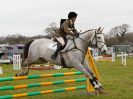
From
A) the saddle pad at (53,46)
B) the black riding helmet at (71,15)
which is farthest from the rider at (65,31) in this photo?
the saddle pad at (53,46)

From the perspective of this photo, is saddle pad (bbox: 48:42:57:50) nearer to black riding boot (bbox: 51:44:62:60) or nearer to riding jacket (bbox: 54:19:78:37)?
black riding boot (bbox: 51:44:62:60)

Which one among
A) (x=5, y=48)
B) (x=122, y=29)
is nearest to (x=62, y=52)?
(x=5, y=48)

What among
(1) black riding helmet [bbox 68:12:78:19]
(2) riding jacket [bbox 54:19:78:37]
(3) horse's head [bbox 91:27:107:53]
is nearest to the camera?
(3) horse's head [bbox 91:27:107:53]

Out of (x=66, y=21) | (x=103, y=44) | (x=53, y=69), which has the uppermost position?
(x=66, y=21)

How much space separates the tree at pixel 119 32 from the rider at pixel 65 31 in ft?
257

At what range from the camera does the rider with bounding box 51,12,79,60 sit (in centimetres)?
1063

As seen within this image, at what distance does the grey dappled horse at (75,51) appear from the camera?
10.5m

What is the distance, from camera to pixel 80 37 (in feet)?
35.6

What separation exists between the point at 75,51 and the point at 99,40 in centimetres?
74

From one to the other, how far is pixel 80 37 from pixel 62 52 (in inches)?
27.2

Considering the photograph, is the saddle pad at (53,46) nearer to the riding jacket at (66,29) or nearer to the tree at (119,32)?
the riding jacket at (66,29)

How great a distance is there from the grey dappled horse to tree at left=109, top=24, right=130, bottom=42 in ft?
257

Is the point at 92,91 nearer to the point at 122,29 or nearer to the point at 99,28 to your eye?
the point at 99,28

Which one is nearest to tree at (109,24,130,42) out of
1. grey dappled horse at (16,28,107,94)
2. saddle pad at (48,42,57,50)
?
grey dappled horse at (16,28,107,94)
